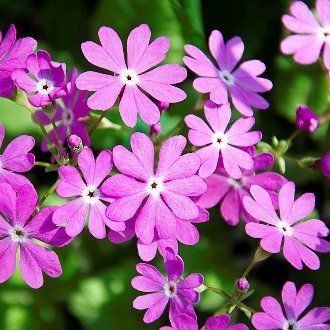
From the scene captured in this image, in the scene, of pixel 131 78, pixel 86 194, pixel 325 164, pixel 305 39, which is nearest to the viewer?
pixel 86 194

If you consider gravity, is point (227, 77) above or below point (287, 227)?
above

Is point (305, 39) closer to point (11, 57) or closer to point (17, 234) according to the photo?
point (11, 57)

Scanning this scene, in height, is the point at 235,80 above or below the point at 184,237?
above

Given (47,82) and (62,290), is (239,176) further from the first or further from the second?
(62,290)

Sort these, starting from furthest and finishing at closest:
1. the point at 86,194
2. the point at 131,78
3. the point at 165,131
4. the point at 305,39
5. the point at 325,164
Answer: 1. the point at 165,131
2. the point at 305,39
3. the point at 325,164
4. the point at 131,78
5. the point at 86,194

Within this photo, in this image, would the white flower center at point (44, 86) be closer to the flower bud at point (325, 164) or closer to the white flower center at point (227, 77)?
the white flower center at point (227, 77)

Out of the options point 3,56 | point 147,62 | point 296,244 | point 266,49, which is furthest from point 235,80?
point 266,49

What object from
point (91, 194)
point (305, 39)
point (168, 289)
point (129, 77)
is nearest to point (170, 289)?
point (168, 289)
